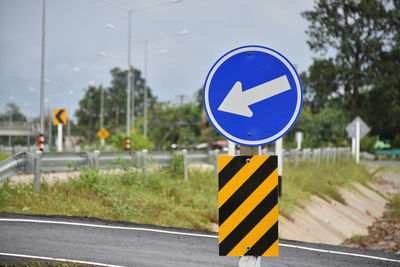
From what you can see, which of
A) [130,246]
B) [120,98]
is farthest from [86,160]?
[120,98]

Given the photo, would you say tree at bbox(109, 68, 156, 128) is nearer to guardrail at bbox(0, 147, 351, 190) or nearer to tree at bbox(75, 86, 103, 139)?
tree at bbox(75, 86, 103, 139)

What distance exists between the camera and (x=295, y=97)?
4078 millimetres

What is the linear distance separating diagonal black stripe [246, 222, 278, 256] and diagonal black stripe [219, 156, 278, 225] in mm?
287

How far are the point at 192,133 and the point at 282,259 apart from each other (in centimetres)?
7733

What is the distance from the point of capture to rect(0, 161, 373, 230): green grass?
10625mm

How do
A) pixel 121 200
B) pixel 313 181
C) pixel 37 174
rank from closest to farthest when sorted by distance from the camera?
pixel 37 174, pixel 121 200, pixel 313 181

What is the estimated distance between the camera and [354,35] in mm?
48531

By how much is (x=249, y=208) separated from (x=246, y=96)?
2.61 ft

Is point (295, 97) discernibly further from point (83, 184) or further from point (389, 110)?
point (389, 110)

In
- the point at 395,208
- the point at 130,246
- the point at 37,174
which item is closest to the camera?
the point at 130,246

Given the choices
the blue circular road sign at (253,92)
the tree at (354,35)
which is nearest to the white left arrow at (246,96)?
the blue circular road sign at (253,92)

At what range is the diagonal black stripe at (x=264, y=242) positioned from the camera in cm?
405

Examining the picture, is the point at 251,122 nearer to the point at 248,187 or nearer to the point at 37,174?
the point at 248,187

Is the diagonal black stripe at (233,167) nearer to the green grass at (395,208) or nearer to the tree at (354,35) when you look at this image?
the green grass at (395,208)
